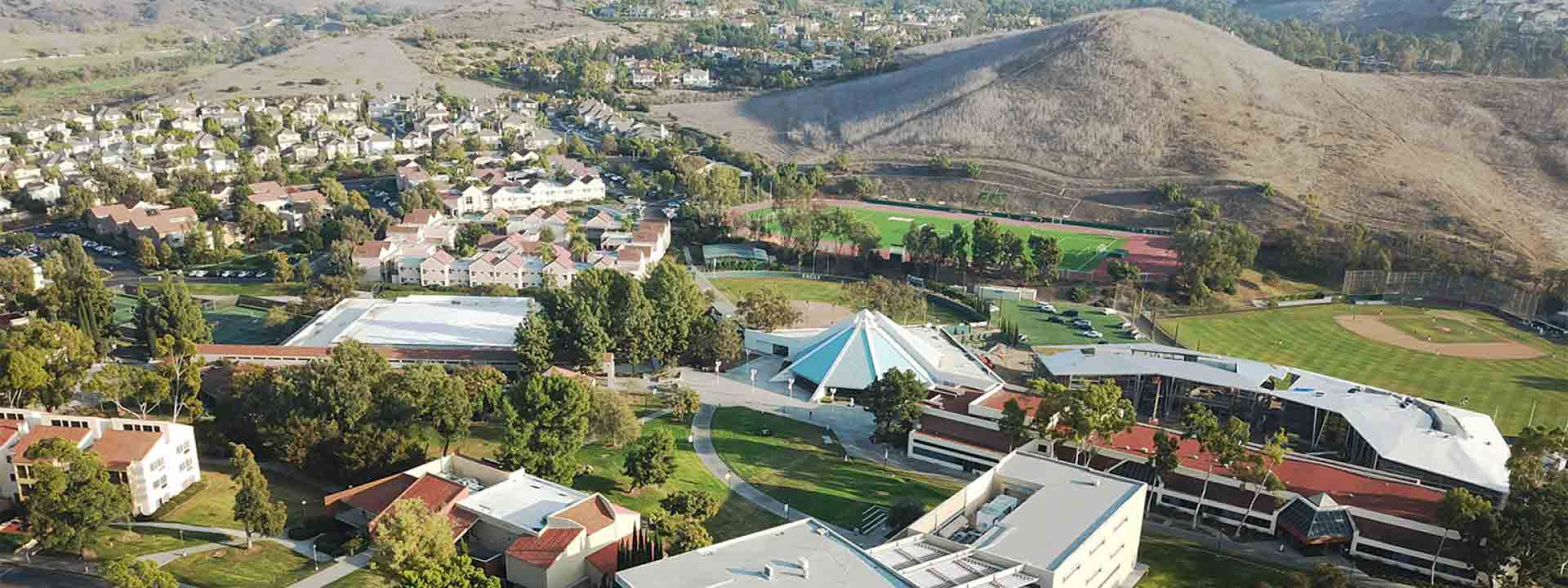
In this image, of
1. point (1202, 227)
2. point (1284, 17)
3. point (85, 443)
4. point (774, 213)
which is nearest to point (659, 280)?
point (85, 443)

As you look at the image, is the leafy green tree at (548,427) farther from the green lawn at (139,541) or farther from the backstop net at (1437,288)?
the backstop net at (1437,288)

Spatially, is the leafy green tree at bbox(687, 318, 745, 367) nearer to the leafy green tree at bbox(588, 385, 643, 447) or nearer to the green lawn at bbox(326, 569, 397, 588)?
the leafy green tree at bbox(588, 385, 643, 447)

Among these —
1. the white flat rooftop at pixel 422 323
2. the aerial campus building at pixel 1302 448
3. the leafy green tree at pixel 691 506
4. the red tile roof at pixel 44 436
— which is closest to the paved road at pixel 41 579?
the red tile roof at pixel 44 436

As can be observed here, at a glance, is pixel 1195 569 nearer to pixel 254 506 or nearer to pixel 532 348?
pixel 532 348

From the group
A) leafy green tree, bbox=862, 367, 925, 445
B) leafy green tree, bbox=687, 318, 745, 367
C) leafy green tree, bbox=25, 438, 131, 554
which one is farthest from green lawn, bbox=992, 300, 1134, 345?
leafy green tree, bbox=25, 438, 131, 554

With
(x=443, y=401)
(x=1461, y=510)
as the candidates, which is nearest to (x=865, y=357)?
(x=443, y=401)

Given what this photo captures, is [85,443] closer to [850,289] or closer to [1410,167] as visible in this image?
[850,289]
